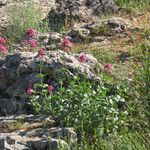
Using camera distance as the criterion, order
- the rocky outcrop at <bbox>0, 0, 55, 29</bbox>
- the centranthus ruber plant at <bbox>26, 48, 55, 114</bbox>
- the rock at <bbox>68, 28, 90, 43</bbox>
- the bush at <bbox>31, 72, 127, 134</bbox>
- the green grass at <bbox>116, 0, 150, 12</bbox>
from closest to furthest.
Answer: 1. the bush at <bbox>31, 72, 127, 134</bbox>
2. the centranthus ruber plant at <bbox>26, 48, 55, 114</bbox>
3. the rock at <bbox>68, 28, 90, 43</bbox>
4. the green grass at <bbox>116, 0, 150, 12</bbox>
5. the rocky outcrop at <bbox>0, 0, 55, 29</bbox>

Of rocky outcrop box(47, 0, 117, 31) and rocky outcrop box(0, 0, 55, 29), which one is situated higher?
rocky outcrop box(47, 0, 117, 31)

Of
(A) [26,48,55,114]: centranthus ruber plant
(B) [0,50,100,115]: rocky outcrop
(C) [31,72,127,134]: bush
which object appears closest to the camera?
(C) [31,72,127,134]: bush

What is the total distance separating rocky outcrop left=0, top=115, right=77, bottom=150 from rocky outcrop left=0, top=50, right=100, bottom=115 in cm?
78

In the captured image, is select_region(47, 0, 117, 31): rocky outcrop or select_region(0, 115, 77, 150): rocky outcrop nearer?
select_region(0, 115, 77, 150): rocky outcrop

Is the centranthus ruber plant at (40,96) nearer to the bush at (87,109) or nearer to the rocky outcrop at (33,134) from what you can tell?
the bush at (87,109)

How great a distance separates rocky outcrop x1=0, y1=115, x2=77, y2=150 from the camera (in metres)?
6.21

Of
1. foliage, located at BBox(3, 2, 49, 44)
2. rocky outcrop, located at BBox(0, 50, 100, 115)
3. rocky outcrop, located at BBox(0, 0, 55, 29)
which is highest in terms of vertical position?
rocky outcrop, located at BBox(0, 50, 100, 115)

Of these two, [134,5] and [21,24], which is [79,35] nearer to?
[21,24]

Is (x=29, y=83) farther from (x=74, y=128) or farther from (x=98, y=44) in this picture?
(x=98, y=44)

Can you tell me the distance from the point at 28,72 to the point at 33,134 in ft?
6.07

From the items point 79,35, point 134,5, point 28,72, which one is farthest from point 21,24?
point 28,72

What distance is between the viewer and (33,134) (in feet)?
22.0

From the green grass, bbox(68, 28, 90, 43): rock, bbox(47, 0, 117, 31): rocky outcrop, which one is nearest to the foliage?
bbox(47, 0, 117, 31): rocky outcrop

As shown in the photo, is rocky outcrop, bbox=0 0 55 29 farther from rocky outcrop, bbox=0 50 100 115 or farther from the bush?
the bush
